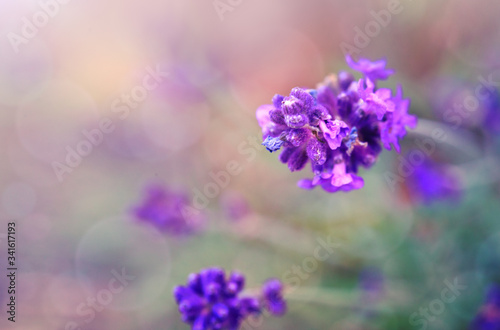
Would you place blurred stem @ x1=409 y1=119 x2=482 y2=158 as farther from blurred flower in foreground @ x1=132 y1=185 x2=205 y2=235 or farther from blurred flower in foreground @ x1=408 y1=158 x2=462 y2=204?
blurred flower in foreground @ x1=132 y1=185 x2=205 y2=235

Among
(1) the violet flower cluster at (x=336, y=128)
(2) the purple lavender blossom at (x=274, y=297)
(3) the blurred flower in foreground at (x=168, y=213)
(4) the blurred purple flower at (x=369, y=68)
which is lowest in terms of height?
(2) the purple lavender blossom at (x=274, y=297)

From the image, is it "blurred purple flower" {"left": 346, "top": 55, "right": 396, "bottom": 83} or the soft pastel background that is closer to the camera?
"blurred purple flower" {"left": 346, "top": 55, "right": 396, "bottom": 83}

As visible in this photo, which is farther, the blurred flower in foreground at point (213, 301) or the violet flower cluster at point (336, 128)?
the blurred flower in foreground at point (213, 301)

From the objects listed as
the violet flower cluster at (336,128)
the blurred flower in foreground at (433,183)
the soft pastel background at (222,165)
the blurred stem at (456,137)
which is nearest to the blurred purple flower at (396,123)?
the violet flower cluster at (336,128)

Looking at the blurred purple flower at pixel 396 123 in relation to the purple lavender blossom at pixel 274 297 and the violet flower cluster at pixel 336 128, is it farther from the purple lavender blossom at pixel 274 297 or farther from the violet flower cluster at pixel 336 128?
the purple lavender blossom at pixel 274 297

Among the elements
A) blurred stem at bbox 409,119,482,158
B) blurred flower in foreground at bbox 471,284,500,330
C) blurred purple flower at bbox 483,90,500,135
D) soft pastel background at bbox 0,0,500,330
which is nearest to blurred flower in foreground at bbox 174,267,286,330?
soft pastel background at bbox 0,0,500,330

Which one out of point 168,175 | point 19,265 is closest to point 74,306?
point 19,265

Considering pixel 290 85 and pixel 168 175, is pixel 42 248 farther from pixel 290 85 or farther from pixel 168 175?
pixel 290 85
